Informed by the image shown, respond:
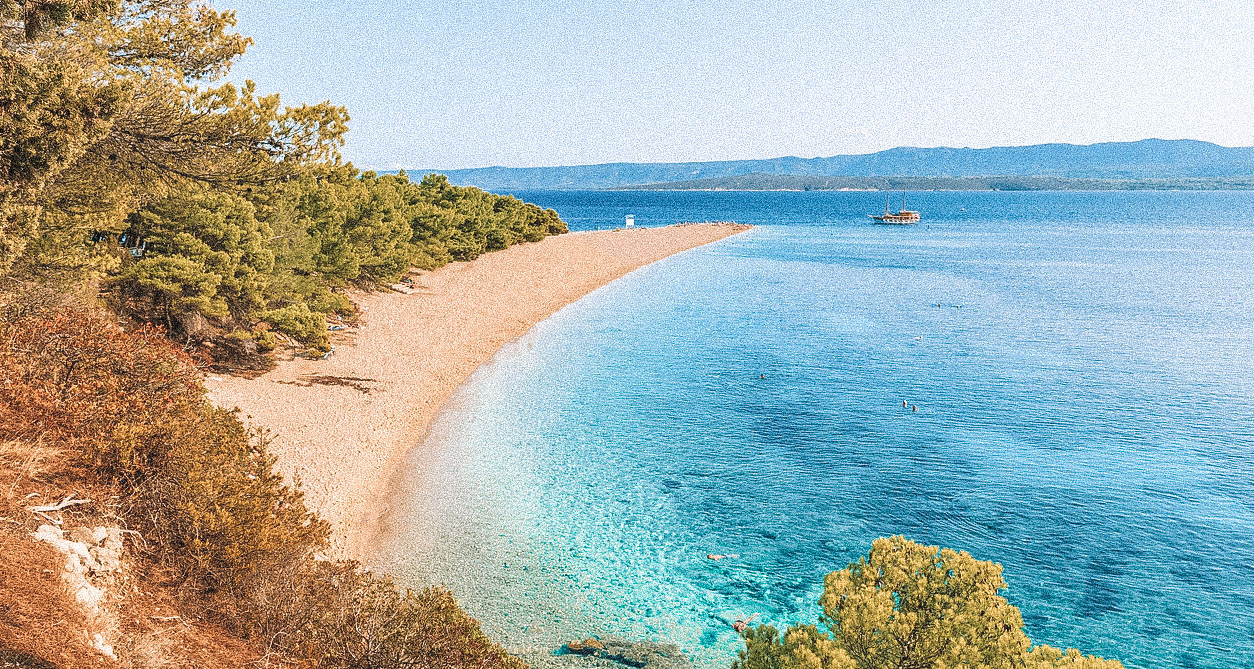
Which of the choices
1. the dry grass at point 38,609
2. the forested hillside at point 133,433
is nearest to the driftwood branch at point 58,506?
the forested hillside at point 133,433

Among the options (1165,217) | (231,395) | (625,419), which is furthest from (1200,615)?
(1165,217)

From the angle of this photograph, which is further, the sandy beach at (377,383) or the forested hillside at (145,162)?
the sandy beach at (377,383)

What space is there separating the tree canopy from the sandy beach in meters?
13.7

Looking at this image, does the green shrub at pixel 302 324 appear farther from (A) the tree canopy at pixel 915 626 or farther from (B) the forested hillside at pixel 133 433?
(A) the tree canopy at pixel 915 626

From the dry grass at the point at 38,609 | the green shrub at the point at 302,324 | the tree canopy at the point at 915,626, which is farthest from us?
the green shrub at the point at 302,324

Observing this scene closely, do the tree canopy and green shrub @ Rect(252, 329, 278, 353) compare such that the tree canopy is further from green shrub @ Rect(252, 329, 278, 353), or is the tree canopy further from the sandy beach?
green shrub @ Rect(252, 329, 278, 353)

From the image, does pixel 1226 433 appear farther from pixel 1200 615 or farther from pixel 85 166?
pixel 85 166

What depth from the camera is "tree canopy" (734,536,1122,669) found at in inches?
388

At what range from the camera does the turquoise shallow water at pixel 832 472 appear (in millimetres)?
18562

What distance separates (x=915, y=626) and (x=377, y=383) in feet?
89.3

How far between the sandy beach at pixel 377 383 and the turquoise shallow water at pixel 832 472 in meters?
1.39

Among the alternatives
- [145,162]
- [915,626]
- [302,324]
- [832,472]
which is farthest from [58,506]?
[832,472]

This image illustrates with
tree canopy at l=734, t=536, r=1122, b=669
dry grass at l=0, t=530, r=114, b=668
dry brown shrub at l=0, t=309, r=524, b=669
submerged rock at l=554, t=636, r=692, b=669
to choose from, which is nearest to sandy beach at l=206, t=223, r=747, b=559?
dry brown shrub at l=0, t=309, r=524, b=669

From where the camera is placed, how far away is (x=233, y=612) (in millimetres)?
11867
